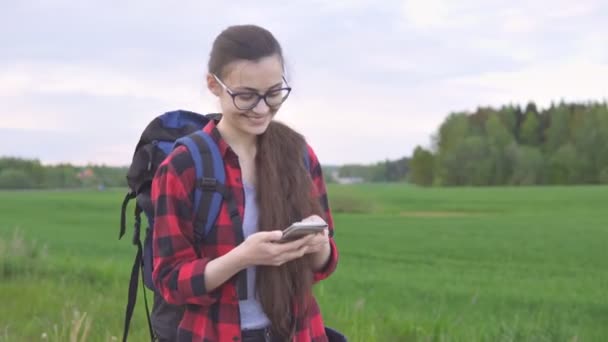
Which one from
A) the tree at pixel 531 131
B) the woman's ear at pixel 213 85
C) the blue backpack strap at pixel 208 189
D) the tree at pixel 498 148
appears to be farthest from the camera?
the tree at pixel 531 131

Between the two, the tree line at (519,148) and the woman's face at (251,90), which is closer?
the woman's face at (251,90)

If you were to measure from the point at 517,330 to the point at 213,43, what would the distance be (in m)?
3.29

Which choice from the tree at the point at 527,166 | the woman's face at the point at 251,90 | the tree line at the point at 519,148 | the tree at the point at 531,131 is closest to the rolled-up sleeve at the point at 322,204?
the woman's face at the point at 251,90

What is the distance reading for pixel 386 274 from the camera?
13859mm

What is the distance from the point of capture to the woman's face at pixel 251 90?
2127mm

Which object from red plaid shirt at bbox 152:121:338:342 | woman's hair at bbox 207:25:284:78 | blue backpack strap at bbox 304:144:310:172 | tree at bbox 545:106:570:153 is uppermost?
tree at bbox 545:106:570:153

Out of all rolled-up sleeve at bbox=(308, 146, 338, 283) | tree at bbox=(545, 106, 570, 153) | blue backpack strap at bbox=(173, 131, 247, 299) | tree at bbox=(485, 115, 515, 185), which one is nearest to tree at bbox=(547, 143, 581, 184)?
tree at bbox=(545, 106, 570, 153)

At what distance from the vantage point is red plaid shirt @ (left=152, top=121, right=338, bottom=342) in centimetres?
208

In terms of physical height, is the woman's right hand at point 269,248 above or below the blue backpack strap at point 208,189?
below

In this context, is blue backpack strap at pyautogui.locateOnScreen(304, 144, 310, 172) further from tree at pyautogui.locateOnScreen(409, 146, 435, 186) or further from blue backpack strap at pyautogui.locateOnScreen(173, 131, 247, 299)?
tree at pyautogui.locateOnScreen(409, 146, 435, 186)

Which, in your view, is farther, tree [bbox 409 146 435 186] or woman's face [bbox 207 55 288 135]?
tree [bbox 409 146 435 186]

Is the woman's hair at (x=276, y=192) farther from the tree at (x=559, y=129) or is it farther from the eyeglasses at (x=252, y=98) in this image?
the tree at (x=559, y=129)

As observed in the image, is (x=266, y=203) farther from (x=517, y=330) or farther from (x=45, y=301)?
(x=45, y=301)

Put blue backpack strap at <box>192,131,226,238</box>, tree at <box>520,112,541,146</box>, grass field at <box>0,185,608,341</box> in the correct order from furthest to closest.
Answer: tree at <box>520,112,541,146</box>
grass field at <box>0,185,608,341</box>
blue backpack strap at <box>192,131,226,238</box>
